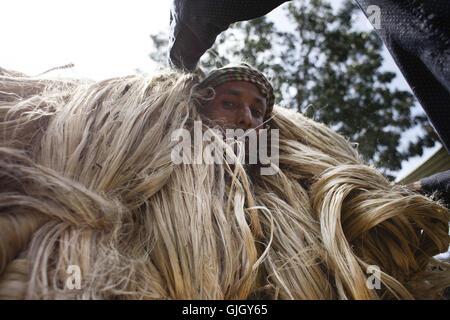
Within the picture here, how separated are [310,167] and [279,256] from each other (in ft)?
1.37

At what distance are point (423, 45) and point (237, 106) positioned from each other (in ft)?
2.87

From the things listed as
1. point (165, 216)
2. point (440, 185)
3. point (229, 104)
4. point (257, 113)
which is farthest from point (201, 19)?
point (440, 185)

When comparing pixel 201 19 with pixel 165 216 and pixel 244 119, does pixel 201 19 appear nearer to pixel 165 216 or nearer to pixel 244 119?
pixel 244 119

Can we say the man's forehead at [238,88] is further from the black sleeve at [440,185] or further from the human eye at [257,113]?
the black sleeve at [440,185]

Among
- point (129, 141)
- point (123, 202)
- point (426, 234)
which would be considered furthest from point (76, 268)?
point (426, 234)

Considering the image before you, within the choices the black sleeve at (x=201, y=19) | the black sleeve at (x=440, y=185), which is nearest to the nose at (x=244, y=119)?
the black sleeve at (x=201, y=19)

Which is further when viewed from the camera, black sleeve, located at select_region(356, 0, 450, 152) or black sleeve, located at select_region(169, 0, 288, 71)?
black sleeve, located at select_region(169, 0, 288, 71)

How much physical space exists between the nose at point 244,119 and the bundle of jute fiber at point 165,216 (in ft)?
0.68

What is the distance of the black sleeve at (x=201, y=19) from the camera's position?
1.06 metres

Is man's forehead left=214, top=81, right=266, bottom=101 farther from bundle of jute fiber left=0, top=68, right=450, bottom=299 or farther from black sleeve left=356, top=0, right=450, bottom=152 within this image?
black sleeve left=356, top=0, right=450, bottom=152

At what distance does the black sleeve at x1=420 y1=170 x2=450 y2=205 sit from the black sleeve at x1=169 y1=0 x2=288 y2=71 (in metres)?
0.81

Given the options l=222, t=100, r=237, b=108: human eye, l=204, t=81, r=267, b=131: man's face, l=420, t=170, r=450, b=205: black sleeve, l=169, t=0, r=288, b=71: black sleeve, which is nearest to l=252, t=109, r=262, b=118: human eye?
l=204, t=81, r=267, b=131: man's face

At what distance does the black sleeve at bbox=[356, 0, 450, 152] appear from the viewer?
682 mm

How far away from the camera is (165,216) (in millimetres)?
955
